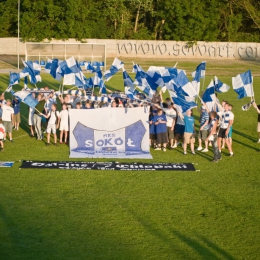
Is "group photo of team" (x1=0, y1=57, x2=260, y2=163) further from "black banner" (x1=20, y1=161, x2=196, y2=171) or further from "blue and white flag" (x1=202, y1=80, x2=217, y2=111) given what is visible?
"black banner" (x1=20, y1=161, x2=196, y2=171)

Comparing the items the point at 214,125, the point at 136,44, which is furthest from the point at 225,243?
the point at 136,44

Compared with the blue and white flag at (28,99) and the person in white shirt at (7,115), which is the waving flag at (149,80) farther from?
the person in white shirt at (7,115)

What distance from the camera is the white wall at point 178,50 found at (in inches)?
2226

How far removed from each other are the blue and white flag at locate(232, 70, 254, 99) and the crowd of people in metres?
0.64

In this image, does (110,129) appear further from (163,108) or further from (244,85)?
(244,85)

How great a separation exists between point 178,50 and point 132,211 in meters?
46.1

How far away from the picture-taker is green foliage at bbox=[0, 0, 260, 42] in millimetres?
55938

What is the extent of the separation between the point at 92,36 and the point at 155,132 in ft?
136

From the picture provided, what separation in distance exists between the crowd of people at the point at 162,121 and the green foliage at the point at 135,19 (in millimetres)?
37027

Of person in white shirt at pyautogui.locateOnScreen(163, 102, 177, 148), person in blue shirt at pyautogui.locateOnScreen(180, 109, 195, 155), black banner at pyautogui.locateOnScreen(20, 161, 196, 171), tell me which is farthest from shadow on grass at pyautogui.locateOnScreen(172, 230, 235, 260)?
person in white shirt at pyautogui.locateOnScreen(163, 102, 177, 148)

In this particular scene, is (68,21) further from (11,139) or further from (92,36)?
(11,139)

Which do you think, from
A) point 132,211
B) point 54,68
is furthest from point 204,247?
point 54,68

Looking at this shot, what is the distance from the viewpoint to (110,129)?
18172 mm

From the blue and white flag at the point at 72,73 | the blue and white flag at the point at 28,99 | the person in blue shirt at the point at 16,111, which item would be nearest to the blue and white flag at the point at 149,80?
the blue and white flag at the point at 72,73
